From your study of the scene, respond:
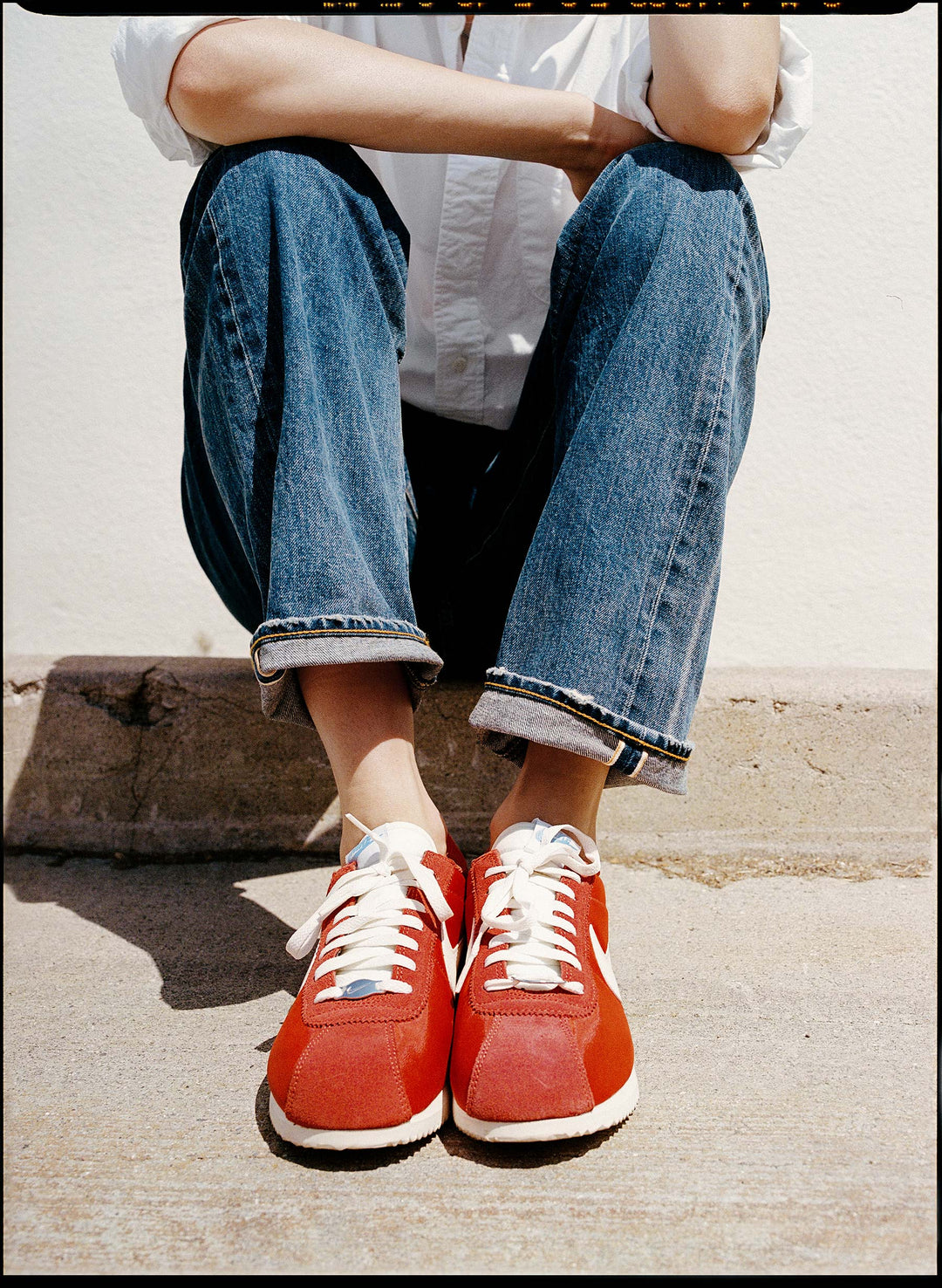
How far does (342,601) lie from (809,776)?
2.71ft

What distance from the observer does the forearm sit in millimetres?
785

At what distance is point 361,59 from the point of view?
0.82m

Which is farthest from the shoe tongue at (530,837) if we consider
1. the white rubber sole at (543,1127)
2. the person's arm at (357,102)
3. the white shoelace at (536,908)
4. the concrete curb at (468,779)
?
the person's arm at (357,102)

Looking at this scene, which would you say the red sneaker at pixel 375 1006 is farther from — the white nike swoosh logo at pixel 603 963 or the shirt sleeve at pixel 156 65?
the shirt sleeve at pixel 156 65

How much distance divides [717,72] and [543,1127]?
0.93 metres

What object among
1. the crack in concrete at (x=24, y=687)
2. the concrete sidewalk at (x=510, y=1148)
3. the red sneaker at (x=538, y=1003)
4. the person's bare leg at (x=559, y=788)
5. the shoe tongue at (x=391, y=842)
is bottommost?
the crack in concrete at (x=24, y=687)

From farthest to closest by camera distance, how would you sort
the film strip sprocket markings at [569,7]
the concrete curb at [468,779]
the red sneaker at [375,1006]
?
the concrete curb at [468,779], the red sneaker at [375,1006], the film strip sprocket markings at [569,7]

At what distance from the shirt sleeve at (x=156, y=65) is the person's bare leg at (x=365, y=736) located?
0.55 meters

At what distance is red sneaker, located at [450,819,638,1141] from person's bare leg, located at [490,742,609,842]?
0.02 metres

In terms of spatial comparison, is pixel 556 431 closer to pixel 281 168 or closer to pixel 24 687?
pixel 281 168

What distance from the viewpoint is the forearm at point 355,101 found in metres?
0.79

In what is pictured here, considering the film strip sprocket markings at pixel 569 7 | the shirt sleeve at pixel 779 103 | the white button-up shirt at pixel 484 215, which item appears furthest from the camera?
the white button-up shirt at pixel 484 215

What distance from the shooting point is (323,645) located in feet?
2.39

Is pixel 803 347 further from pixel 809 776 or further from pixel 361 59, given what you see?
pixel 361 59
